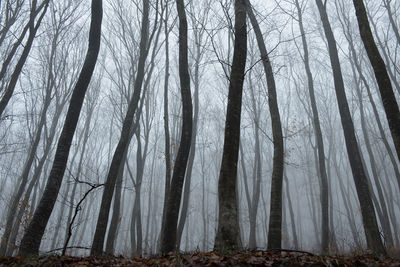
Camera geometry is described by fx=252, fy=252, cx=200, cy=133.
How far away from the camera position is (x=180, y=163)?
4996 millimetres

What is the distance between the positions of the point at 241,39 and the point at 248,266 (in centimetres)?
332

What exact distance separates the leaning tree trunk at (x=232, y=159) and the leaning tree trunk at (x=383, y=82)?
95.6 inches

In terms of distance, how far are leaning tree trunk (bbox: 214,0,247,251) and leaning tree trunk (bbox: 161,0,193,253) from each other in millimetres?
1639

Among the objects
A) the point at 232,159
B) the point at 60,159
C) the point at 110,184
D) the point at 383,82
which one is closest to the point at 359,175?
the point at 383,82

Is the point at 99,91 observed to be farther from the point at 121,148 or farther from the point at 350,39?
the point at 350,39

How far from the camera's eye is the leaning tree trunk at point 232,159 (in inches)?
116

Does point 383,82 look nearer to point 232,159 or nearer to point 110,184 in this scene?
point 232,159

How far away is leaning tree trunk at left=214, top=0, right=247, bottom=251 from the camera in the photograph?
9.70 feet

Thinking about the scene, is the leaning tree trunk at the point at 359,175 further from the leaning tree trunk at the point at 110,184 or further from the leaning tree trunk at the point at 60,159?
the leaning tree trunk at the point at 60,159

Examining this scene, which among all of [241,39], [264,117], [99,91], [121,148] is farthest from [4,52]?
[264,117]

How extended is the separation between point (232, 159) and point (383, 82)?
3.11 m

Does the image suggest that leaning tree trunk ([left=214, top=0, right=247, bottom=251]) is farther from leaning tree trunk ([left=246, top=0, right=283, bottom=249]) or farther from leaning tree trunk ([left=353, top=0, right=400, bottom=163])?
leaning tree trunk ([left=353, top=0, right=400, bottom=163])

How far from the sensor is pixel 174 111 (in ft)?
54.2

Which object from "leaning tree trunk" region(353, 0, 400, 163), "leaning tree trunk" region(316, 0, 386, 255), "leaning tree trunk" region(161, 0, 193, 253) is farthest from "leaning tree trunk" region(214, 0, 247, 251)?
"leaning tree trunk" region(316, 0, 386, 255)
